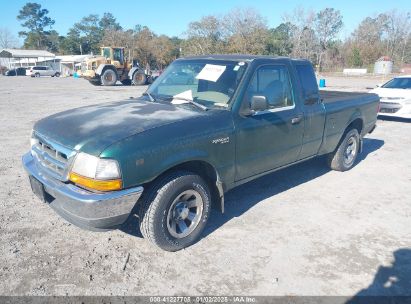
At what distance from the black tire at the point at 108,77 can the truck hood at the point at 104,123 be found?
22936mm

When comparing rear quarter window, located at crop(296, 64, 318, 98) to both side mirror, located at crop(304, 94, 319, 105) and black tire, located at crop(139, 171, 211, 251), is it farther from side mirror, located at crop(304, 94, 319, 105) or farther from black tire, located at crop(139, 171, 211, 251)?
black tire, located at crop(139, 171, 211, 251)

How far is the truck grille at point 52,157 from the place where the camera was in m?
2.94

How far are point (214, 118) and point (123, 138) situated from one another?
1.01 metres

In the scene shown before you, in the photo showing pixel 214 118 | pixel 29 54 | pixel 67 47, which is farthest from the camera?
pixel 67 47

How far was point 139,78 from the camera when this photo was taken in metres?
27.4

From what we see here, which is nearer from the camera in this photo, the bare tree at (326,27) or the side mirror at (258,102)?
the side mirror at (258,102)

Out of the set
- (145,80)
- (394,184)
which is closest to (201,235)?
(394,184)

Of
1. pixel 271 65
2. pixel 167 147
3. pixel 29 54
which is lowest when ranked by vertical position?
pixel 167 147

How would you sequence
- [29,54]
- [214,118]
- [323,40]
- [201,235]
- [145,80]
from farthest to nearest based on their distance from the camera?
1. [29,54]
2. [323,40]
3. [145,80]
4. [201,235]
5. [214,118]

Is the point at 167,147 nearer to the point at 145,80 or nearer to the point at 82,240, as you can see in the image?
the point at 82,240

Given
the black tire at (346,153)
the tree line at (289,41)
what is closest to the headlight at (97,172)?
the black tire at (346,153)

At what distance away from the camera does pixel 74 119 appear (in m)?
3.48

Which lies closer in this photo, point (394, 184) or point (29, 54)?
point (394, 184)

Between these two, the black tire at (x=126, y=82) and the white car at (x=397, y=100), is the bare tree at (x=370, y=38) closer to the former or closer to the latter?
the black tire at (x=126, y=82)
